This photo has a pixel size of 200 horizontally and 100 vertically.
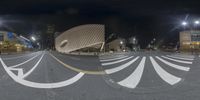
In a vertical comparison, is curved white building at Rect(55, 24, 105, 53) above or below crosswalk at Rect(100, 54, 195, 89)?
above

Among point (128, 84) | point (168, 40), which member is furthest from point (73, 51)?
point (168, 40)

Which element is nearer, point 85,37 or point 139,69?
point 139,69

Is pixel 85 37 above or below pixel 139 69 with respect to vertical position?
above

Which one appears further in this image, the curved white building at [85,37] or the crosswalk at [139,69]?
the curved white building at [85,37]

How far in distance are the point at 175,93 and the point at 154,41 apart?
282ft

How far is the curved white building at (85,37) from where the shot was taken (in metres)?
8.01

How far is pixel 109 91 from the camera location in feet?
11.6

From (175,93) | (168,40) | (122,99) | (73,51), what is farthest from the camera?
(168,40)

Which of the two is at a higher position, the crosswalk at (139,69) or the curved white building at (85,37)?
the curved white building at (85,37)

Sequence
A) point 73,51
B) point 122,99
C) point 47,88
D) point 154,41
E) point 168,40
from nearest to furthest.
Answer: point 122,99 < point 47,88 < point 73,51 < point 168,40 < point 154,41

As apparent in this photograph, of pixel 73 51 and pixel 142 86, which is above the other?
pixel 73 51

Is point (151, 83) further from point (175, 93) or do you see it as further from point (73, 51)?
point (73, 51)

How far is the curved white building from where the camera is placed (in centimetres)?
801

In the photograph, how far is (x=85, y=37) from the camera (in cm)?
877
